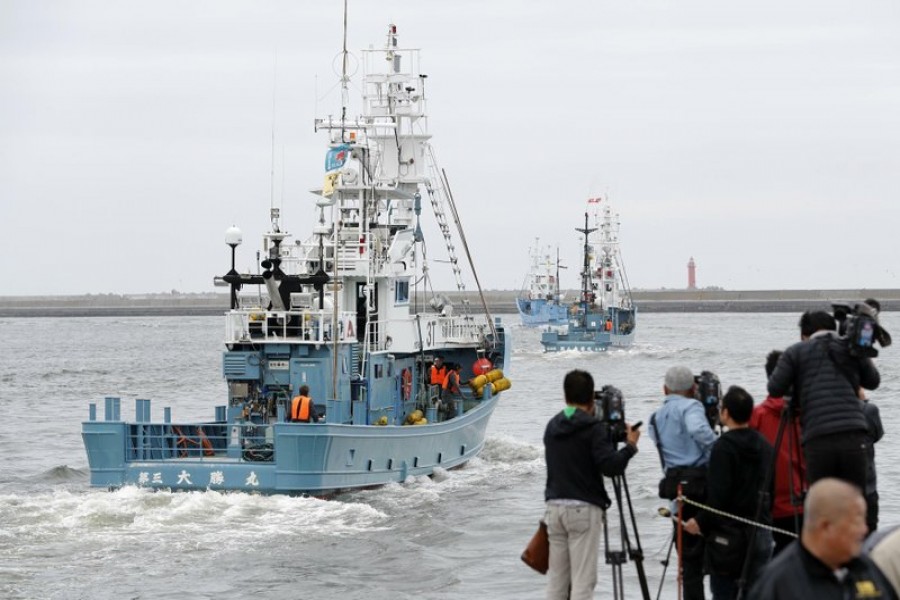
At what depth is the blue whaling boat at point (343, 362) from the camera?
828 inches

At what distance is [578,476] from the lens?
981 cm

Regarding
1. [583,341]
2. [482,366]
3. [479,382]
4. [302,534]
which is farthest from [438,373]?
[583,341]

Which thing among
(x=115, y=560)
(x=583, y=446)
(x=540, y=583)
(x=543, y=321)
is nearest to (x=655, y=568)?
(x=540, y=583)

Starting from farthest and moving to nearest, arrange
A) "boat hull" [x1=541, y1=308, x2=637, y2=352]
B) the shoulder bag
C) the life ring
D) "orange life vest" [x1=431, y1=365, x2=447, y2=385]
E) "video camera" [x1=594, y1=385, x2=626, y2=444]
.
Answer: "boat hull" [x1=541, y1=308, x2=637, y2=352] < "orange life vest" [x1=431, y1=365, x2=447, y2=385] < the life ring < the shoulder bag < "video camera" [x1=594, y1=385, x2=626, y2=444]

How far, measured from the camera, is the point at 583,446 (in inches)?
383

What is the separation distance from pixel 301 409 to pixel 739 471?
38.8 feet

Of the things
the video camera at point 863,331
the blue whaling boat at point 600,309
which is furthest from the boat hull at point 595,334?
the video camera at point 863,331

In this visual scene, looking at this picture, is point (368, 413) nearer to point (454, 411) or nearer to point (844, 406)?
point (454, 411)

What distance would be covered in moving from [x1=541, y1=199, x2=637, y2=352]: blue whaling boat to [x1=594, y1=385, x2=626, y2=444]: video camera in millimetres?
69898

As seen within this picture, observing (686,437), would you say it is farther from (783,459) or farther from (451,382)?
(451,382)

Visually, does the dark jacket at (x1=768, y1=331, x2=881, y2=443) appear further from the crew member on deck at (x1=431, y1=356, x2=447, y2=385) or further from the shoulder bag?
the crew member on deck at (x1=431, y1=356, x2=447, y2=385)

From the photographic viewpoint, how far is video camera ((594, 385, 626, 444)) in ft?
31.8

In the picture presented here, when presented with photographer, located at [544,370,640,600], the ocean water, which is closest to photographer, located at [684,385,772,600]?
photographer, located at [544,370,640,600]

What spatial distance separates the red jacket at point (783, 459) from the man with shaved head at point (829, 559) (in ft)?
13.5
